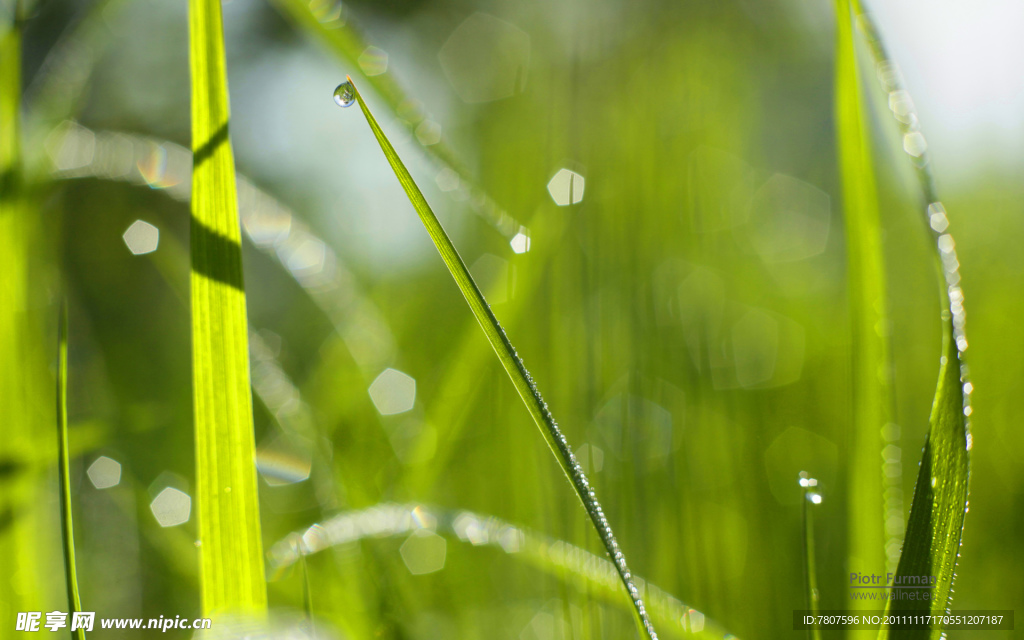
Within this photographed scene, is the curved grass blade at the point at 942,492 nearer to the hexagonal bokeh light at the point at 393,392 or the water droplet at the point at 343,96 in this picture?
the water droplet at the point at 343,96

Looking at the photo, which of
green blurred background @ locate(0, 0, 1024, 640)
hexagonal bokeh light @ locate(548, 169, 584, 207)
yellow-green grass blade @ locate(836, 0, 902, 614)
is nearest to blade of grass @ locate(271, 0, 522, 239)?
green blurred background @ locate(0, 0, 1024, 640)

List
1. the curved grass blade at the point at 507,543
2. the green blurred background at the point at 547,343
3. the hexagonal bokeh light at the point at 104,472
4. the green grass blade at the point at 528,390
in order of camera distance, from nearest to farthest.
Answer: the green grass blade at the point at 528,390
the curved grass blade at the point at 507,543
the green blurred background at the point at 547,343
the hexagonal bokeh light at the point at 104,472

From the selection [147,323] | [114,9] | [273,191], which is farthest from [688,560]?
[273,191]

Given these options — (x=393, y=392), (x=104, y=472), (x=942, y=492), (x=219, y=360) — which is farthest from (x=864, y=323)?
(x=104, y=472)

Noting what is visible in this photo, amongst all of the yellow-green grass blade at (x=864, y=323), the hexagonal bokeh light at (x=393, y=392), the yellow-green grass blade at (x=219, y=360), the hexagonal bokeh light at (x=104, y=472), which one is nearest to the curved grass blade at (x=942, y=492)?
the yellow-green grass blade at (x=864, y=323)

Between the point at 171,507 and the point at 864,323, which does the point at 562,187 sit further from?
the point at 171,507

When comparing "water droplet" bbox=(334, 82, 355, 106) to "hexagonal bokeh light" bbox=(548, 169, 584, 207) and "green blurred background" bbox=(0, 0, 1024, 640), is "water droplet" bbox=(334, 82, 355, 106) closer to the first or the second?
"green blurred background" bbox=(0, 0, 1024, 640)

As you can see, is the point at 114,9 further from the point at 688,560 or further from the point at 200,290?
the point at 688,560
